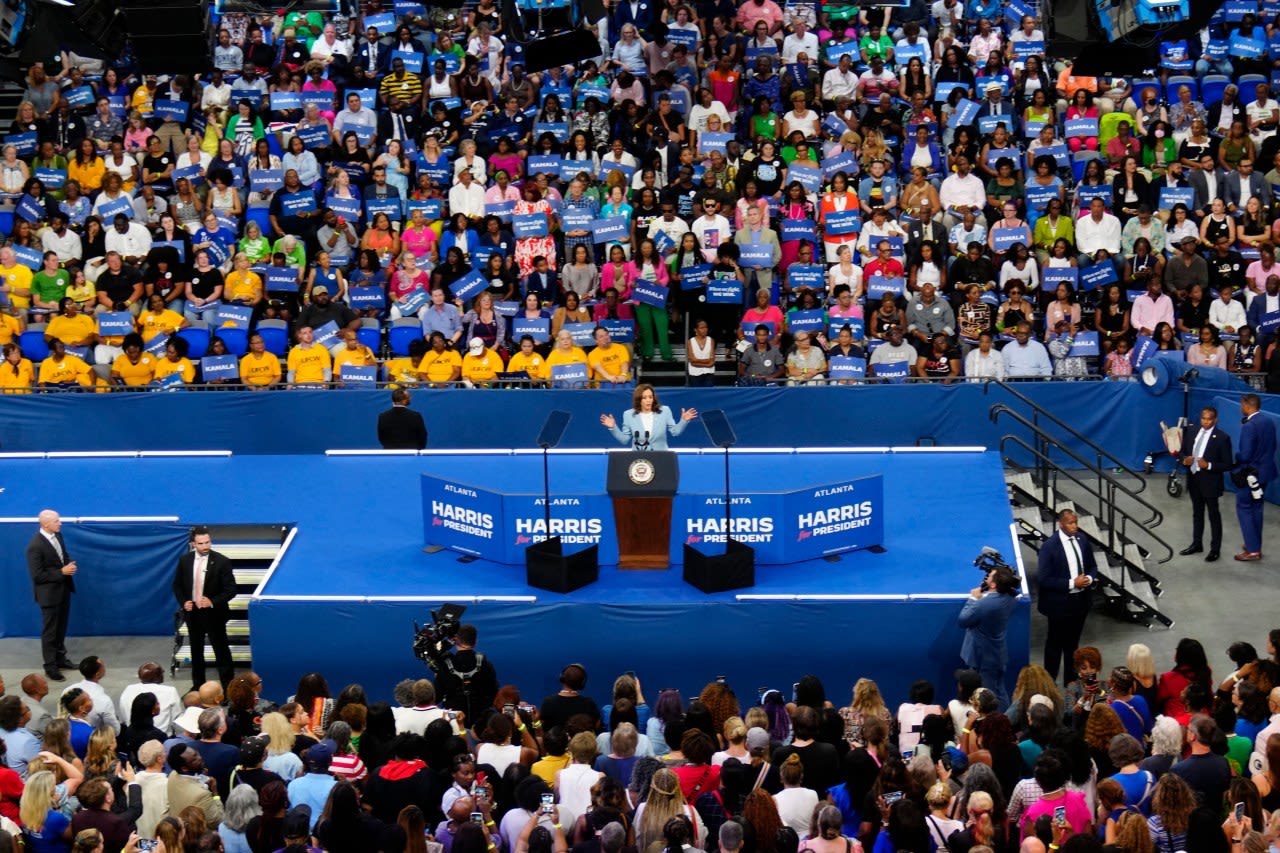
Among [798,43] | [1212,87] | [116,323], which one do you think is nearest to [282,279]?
[116,323]

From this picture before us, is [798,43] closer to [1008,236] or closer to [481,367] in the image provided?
[1008,236]

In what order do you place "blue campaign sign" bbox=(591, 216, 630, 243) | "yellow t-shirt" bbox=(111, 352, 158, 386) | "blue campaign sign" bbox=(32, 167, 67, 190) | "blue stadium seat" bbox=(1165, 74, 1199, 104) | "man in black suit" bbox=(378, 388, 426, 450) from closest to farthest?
"man in black suit" bbox=(378, 388, 426, 450), "yellow t-shirt" bbox=(111, 352, 158, 386), "blue campaign sign" bbox=(591, 216, 630, 243), "blue campaign sign" bbox=(32, 167, 67, 190), "blue stadium seat" bbox=(1165, 74, 1199, 104)

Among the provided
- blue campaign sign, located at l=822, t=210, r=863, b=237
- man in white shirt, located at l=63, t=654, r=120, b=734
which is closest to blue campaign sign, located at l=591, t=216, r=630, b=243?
blue campaign sign, located at l=822, t=210, r=863, b=237

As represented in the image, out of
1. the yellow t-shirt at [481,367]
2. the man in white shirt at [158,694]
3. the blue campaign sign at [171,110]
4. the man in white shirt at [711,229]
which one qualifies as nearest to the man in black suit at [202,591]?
the man in white shirt at [158,694]

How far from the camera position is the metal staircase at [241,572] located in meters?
17.7

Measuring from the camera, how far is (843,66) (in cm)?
2752

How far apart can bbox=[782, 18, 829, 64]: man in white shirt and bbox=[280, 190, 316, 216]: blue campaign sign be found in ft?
24.0

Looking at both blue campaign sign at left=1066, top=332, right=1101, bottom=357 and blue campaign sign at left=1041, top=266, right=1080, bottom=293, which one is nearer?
blue campaign sign at left=1066, top=332, right=1101, bottom=357

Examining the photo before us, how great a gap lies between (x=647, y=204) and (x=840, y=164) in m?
2.65

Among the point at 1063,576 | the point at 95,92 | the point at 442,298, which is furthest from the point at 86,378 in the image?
the point at 1063,576

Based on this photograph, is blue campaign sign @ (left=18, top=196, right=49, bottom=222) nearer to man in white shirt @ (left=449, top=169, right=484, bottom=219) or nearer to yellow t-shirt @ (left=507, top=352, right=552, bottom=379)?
man in white shirt @ (left=449, top=169, right=484, bottom=219)

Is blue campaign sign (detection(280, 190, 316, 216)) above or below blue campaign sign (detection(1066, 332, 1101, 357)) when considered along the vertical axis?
above

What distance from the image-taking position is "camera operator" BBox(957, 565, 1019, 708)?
603 inches

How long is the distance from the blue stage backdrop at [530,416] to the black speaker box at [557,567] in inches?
204
